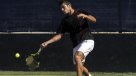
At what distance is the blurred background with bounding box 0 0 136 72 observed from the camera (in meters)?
12.6

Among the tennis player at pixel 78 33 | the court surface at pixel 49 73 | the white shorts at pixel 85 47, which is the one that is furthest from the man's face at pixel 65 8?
the court surface at pixel 49 73

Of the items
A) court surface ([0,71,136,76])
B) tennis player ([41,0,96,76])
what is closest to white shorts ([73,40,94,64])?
tennis player ([41,0,96,76])

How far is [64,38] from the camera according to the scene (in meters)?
12.8

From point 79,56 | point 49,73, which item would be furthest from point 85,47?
point 49,73

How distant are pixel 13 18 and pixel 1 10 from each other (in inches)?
13.9

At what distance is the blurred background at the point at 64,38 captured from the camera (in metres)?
12.6

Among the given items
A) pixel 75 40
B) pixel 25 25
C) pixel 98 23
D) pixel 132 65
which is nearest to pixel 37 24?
pixel 25 25

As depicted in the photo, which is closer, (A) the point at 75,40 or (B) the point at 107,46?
(A) the point at 75,40

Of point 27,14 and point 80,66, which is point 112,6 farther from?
point 80,66

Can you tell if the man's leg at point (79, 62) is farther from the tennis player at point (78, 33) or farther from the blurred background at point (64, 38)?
the blurred background at point (64, 38)

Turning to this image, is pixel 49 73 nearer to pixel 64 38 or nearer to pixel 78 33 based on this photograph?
pixel 64 38

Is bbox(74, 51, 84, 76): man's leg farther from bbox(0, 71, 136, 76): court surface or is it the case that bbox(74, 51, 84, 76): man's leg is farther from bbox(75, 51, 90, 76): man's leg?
bbox(0, 71, 136, 76): court surface

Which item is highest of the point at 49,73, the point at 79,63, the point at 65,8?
the point at 65,8

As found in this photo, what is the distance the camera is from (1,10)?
13180 mm
